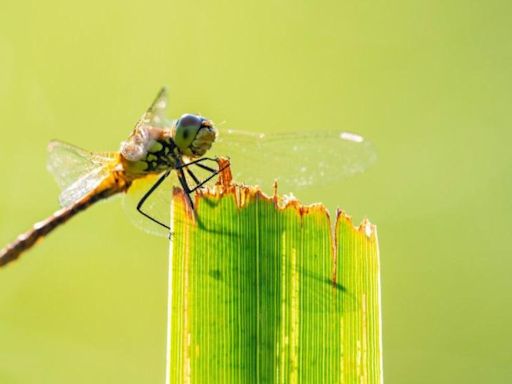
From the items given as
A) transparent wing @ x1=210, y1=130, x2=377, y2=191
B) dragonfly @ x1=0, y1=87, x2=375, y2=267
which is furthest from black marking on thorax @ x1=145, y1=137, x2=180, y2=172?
transparent wing @ x1=210, y1=130, x2=377, y2=191

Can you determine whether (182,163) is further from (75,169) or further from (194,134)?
(75,169)

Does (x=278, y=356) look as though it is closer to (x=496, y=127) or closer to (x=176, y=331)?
(x=176, y=331)

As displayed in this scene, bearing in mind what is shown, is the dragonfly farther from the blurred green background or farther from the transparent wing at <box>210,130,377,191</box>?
the blurred green background

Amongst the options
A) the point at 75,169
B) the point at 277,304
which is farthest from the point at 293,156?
the point at 277,304

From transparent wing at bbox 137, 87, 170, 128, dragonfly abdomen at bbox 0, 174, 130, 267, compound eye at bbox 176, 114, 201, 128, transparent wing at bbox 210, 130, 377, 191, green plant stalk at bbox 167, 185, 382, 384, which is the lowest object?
green plant stalk at bbox 167, 185, 382, 384

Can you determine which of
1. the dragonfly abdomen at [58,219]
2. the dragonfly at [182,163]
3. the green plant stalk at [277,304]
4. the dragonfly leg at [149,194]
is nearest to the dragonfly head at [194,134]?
the dragonfly at [182,163]
